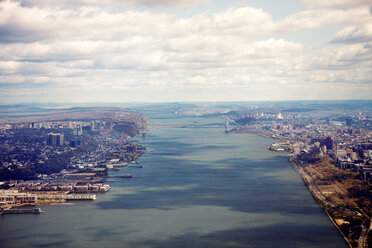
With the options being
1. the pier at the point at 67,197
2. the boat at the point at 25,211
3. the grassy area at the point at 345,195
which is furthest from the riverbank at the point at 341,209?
the boat at the point at 25,211

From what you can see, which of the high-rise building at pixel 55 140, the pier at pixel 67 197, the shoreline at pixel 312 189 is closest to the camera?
the shoreline at pixel 312 189

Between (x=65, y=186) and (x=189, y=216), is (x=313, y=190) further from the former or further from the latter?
(x=65, y=186)

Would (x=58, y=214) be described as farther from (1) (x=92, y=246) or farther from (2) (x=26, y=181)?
(2) (x=26, y=181)

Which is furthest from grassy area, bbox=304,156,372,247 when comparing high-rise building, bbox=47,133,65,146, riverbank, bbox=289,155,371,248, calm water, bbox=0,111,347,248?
high-rise building, bbox=47,133,65,146

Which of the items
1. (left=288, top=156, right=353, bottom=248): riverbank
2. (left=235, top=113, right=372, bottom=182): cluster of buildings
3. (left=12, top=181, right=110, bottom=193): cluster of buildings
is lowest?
(left=12, top=181, right=110, bottom=193): cluster of buildings

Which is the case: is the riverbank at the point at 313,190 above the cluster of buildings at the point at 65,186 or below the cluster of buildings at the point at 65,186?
above

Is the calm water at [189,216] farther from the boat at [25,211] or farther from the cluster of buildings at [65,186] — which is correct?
the cluster of buildings at [65,186]

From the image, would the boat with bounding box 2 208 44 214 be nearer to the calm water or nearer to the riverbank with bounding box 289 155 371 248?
the calm water

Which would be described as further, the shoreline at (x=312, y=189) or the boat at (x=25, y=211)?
the boat at (x=25, y=211)

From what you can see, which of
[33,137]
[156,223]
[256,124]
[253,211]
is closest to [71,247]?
[156,223]
